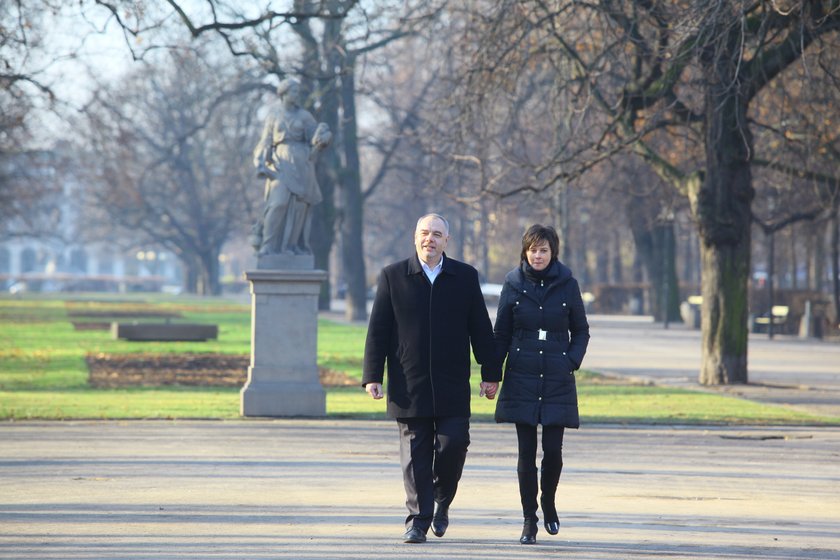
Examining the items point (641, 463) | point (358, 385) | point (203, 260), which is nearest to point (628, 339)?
point (358, 385)

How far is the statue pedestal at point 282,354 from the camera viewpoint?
1587cm

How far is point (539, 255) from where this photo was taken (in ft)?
26.8

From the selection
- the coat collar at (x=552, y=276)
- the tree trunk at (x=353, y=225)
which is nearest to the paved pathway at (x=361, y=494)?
the coat collar at (x=552, y=276)

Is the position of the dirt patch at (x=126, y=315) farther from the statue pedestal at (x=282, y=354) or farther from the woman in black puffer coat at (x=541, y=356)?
the woman in black puffer coat at (x=541, y=356)

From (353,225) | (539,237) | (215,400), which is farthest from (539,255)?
(353,225)

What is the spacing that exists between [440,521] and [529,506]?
509mm

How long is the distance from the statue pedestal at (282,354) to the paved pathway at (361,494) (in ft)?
2.93

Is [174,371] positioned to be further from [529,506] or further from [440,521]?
[529,506]

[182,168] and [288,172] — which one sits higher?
[182,168]

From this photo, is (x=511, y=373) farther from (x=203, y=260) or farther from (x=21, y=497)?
(x=203, y=260)

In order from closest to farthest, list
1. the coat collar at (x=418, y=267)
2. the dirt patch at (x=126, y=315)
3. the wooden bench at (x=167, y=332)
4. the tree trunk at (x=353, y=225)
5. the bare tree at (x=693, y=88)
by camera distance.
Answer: the coat collar at (x=418, y=267), the bare tree at (x=693, y=88), the wooden bench at (x=167, y=332), the tree trunk at (x=353, y=225), the dirt patch at (x=126, y=315)

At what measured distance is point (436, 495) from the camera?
8.38 metres

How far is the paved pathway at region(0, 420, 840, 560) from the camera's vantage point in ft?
25.7

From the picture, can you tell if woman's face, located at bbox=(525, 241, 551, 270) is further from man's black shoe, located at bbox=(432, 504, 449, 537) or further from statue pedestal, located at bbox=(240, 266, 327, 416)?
statue pedestal, located at bbox=(240, 266, 327, 416)
